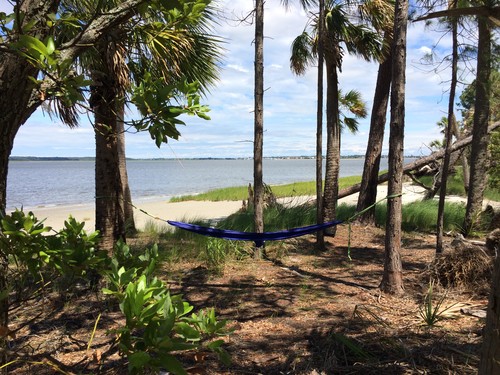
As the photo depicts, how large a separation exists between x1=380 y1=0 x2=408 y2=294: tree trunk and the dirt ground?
0.30 meters

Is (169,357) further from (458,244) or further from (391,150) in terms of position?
(458,244)

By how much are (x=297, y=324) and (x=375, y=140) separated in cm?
608

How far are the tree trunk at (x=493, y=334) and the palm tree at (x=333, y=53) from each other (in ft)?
19.5

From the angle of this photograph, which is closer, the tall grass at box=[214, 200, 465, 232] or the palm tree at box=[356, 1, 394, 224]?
the tall grass at box=[214, 200, 465, 232]

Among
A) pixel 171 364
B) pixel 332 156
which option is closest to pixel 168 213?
pixel 332 156

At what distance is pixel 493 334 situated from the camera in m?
1.70

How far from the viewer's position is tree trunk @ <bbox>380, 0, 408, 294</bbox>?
4312 mm

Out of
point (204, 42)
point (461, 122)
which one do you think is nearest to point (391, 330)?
point (204, 42)

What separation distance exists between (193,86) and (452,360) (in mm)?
2410

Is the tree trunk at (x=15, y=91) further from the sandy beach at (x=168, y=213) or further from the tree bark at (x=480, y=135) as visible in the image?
the sandy beach at (x=168, y=213)

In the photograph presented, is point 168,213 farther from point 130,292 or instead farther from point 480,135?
point 130,292

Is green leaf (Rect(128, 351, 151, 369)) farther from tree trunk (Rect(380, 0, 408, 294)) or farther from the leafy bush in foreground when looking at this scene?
tree trunk (Rect(380, 0, 408, 294))

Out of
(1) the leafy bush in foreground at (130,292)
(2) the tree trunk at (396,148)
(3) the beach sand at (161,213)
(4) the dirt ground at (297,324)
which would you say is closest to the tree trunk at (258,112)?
(4) the dirt ground at (297,324)

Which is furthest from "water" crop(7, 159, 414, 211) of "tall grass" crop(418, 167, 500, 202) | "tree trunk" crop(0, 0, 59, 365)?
"tall grass" crop(418, 167, 500, 202)
